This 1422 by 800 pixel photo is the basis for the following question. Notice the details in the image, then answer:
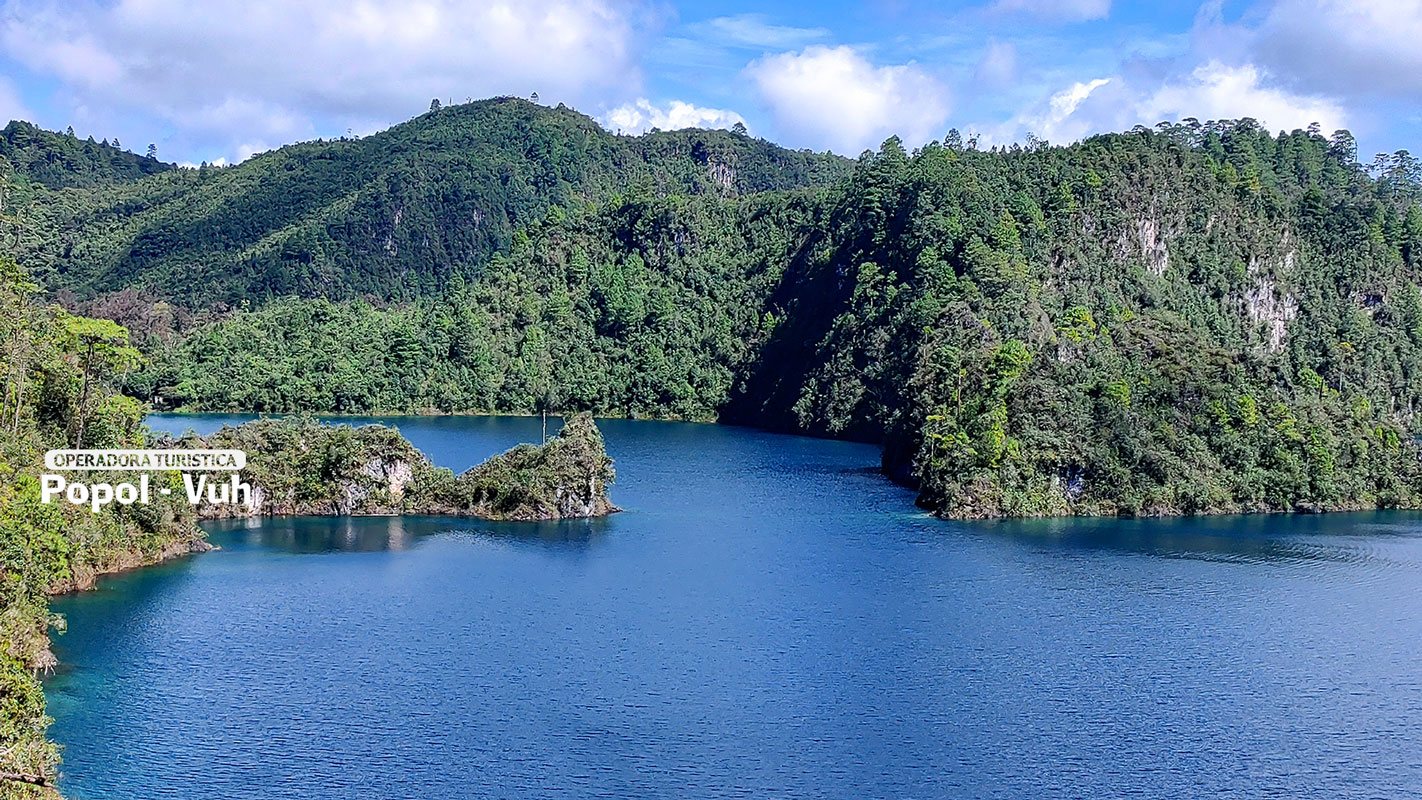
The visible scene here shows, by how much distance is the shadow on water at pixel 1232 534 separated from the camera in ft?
221

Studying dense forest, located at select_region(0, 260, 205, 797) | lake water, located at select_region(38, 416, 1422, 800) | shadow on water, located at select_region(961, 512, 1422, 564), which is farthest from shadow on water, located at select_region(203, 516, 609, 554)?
shadow on water, located at select_region(961, 512, 1422, 564)

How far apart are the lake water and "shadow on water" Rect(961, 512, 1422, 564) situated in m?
0.36

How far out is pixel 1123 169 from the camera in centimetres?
13450

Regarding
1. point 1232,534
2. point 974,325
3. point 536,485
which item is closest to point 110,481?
point 536,485

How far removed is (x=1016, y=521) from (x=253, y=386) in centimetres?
8823

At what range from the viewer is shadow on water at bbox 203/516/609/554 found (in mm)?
66250

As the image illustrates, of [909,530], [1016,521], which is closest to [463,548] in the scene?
[909,530]

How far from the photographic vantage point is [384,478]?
7494 cm

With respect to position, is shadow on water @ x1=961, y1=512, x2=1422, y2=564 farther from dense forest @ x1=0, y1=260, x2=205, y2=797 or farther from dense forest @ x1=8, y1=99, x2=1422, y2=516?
dense forest @ x1=0, y1=260, x2=205, y2=797

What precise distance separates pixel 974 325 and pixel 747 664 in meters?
63.2

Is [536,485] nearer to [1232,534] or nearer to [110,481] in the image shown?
[110,481]

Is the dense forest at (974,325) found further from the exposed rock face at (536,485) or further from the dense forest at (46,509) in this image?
the dense forest at (46,509)

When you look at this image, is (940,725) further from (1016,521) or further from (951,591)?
(1016,521)

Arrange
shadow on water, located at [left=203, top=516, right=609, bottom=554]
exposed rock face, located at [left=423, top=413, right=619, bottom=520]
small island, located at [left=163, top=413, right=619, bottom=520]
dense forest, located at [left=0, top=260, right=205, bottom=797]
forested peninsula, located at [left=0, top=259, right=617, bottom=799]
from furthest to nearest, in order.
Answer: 1. exposed rock face, located at [left=423, top=413, right=619, bottom=520]
2. small island, located at [left=163, top=413, right=619, bottom=520]
3. shadow on water, located at [left=203, top=516, right=609, bottom=554]
4. forested peninsula, located at [left=0, top=259, right=617, bottom=799]
5. dense forest, located at [left=0, top=260, right=205, bottom=797]
